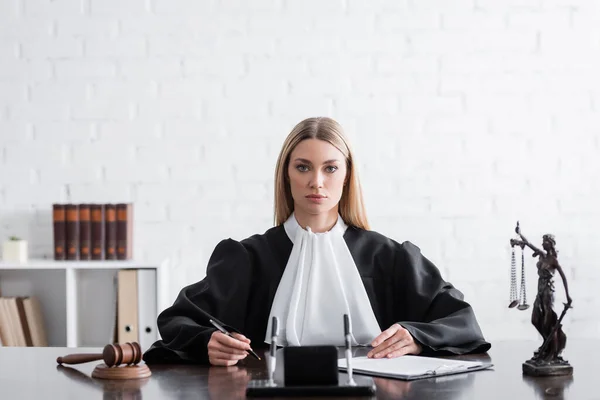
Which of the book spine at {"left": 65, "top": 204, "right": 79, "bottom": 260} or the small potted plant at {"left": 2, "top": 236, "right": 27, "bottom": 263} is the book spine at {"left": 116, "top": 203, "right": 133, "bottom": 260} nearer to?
the book spine at {"left": 65, "top": 204, "right": 79, "bottom": 260}

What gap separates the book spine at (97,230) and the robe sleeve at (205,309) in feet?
5.14

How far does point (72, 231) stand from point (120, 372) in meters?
2.23

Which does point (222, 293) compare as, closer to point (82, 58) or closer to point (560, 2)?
point (82, 58)

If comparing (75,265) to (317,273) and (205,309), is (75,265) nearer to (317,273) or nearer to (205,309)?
(205,309)

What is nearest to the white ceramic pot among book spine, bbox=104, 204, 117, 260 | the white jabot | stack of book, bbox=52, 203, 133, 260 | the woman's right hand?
stack of book, bbox=52, 203, 133, 260

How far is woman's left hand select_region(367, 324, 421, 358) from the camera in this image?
2113mm

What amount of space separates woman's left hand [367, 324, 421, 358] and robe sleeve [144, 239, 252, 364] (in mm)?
374

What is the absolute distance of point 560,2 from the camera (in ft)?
13.9

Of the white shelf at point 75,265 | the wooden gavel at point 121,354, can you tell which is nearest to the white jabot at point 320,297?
the wooden gavel at point 121,354

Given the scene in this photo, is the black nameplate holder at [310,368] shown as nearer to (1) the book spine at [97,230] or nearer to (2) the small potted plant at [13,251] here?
(1) the book spine at [97,230]

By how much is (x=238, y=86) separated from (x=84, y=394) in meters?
2.60

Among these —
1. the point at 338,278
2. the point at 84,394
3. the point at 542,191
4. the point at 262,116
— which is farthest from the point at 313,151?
the point at 542,191

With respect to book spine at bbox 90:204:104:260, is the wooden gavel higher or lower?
lower

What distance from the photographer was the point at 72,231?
4.05 metres
